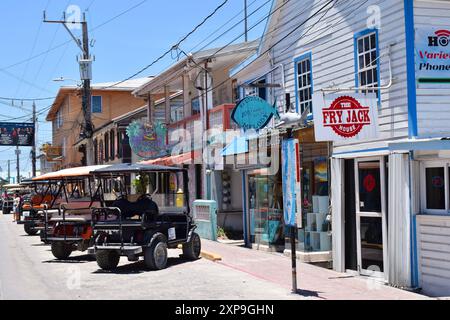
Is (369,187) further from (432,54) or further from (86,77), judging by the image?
(86,77)

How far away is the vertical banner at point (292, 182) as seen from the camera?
10000 mm

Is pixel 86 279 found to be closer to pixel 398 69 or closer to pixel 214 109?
pixel 398 69

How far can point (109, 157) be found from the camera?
39188mm

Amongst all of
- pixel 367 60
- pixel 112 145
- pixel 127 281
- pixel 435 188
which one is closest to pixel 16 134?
pixel 112 145

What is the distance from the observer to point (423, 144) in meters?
9.81

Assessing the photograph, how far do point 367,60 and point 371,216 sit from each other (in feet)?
10.4

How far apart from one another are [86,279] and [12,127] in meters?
41.4

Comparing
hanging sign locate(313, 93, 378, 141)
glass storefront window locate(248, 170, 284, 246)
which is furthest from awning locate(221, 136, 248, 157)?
hanging sign locate(313, 93, 378, 141)

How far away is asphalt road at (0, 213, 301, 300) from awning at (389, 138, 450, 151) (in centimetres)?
305

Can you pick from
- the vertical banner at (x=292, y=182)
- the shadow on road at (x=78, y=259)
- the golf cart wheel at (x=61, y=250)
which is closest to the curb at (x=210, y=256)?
the shadow on road at (x=78, y=259)

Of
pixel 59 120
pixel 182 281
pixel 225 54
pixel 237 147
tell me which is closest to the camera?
pixel 182 281

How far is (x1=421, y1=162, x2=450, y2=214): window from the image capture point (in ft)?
34.3

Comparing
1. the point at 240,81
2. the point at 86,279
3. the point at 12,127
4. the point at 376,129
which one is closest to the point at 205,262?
the point at 86,279

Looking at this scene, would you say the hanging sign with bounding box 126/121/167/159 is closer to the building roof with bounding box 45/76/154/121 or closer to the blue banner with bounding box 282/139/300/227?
the building roof with bounding box 45/76/154/121
